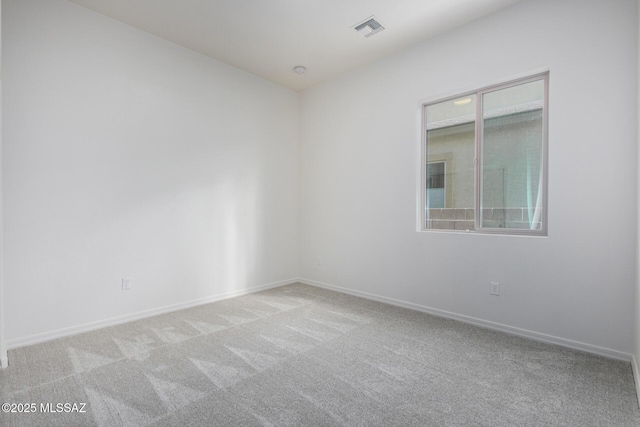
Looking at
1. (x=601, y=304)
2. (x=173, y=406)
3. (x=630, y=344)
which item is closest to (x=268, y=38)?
(x=173, y=406)

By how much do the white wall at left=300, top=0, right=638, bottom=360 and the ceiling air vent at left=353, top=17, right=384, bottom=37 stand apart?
0.54 m

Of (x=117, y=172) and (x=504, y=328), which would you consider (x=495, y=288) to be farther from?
(x=117, y=172)

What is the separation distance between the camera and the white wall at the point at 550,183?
222 centimetres

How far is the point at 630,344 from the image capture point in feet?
7.13

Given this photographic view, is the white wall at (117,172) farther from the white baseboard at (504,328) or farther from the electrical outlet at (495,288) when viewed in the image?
the electrical outlet at (495,288)

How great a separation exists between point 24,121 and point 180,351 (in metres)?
2.16

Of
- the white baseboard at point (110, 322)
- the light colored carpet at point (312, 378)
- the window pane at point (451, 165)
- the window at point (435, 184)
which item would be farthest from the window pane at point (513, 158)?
the white baseboard at point (110, 322)

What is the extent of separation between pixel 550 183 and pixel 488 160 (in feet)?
1.90

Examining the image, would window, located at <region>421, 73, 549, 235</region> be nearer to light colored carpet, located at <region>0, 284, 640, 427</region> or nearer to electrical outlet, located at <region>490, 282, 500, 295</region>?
electrical outlet, located at <region>490, 282, 500, 295</region>

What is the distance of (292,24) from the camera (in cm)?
295

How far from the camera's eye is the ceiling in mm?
2666

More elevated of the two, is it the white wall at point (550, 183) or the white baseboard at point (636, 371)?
the white wall at point (550, 183)

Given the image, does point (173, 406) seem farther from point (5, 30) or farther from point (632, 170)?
point (632, 170)

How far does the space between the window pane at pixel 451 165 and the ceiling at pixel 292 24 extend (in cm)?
78
